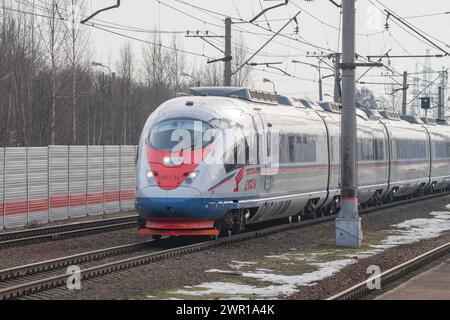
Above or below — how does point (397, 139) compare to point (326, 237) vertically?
above

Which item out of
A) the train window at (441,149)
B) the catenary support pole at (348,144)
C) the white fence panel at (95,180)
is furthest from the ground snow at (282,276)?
the train window at (441,149)

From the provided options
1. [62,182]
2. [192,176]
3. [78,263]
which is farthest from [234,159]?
[62,182]

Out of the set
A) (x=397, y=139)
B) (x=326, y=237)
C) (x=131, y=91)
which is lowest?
(x=326, y=237)

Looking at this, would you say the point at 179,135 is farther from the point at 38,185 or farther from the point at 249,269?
the point at 38,185

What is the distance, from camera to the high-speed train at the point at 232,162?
18.9 metres

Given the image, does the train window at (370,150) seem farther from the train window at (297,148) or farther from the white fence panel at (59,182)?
the white fence panel at (59,182)

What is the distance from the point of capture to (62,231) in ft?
76.4

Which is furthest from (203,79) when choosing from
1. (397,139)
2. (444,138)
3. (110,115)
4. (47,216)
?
(47,216)

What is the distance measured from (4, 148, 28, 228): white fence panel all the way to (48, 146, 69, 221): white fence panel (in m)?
1.51

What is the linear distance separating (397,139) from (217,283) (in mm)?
23543

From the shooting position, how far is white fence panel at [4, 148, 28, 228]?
24250 mm

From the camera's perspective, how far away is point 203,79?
286ft
